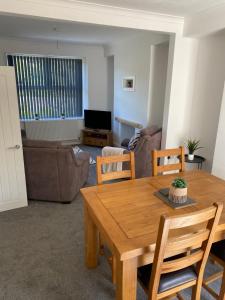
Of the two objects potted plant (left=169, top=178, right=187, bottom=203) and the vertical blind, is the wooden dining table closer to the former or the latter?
potted plant (left=169, top=178, right=187, bottom=203)

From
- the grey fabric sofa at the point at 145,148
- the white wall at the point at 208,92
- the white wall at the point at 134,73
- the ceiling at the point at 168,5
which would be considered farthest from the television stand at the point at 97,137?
the ceiling at the point at 168,5

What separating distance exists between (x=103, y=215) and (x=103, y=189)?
42 cm

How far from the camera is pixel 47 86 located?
6309 millimetres

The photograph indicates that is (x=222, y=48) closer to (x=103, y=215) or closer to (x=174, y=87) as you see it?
(x=174, y=87)

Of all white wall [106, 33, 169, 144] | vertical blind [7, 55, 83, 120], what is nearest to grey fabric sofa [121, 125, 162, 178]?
white wall [106, 33, 169, 144]

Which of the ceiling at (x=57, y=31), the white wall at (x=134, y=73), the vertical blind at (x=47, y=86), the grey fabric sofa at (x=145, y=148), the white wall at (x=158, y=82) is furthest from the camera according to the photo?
the vertical blind at (x=47, y=86)

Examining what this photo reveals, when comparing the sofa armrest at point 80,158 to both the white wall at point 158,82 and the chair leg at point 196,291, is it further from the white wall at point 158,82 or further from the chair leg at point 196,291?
the chair leg at point 196,291

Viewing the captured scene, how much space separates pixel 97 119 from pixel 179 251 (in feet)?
17.6

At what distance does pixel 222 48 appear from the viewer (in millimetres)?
3180

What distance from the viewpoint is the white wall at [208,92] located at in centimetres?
325

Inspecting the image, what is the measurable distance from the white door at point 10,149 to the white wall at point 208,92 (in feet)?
9.11

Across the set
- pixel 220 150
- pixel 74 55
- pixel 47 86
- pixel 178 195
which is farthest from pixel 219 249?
pixel 74 55

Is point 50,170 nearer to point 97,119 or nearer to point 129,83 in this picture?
point 129,83

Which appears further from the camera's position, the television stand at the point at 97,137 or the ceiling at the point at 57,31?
the television stand at the point at 97,137
